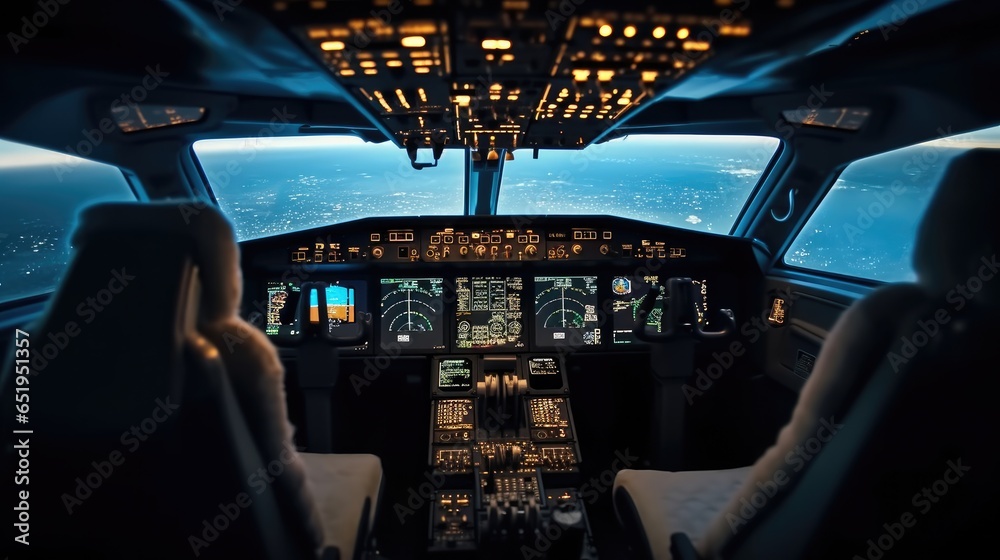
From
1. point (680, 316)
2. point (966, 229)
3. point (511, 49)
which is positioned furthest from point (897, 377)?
point (680, 316)

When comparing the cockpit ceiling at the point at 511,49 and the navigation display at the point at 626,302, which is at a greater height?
the cockpit ceiling at the point at 511,49

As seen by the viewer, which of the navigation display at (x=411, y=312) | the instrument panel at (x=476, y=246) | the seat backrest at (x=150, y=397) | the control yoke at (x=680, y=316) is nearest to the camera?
the seat backrest at (x=150, y=397)

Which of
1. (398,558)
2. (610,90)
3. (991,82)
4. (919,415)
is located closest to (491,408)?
(398,558)

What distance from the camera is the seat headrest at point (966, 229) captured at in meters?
0.90

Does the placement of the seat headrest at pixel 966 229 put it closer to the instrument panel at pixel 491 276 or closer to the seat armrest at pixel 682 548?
the seat armrest at pixel 682 548

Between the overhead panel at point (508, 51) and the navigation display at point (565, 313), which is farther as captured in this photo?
the navigation display at point (565, 313)

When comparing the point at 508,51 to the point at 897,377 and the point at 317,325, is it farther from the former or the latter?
the point at 317,325

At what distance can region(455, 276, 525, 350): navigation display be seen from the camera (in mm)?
3508

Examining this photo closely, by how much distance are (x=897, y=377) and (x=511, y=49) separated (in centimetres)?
121

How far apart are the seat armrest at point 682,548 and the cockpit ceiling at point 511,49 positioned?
140cm

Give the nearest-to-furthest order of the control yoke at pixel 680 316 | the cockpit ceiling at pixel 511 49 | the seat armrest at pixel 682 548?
the cockpit ceiling at pixel 511 49 < the seat armrest at pixel 682 548 < the control yoke at pixel 680 316

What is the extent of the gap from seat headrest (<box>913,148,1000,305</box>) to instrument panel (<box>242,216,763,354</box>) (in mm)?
2409

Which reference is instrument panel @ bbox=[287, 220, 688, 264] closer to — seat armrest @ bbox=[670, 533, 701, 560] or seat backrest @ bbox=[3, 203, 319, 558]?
seat armrest @ bbox=[670, 533, 701, 560]

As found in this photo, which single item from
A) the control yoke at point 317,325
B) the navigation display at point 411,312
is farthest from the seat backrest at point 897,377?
the navigation display at point 411,312
